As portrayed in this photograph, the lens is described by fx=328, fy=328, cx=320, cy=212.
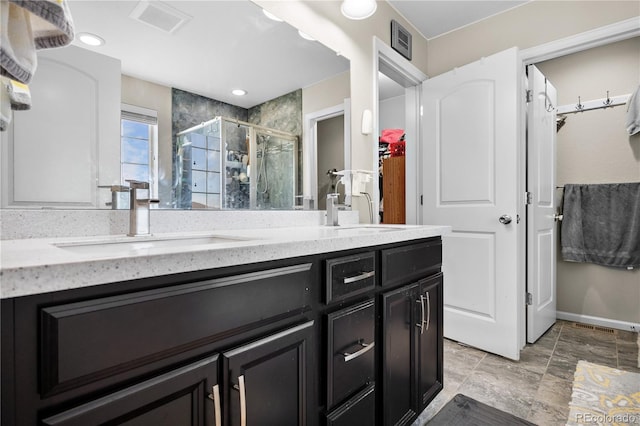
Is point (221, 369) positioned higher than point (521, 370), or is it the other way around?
point (221, 369)

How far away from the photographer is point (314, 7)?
1805mm

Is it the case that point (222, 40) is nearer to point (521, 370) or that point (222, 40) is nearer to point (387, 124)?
point (521, 370)

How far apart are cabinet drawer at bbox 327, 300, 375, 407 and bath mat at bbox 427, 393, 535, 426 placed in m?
0.70

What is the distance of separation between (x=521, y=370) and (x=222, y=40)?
2511 millimetres

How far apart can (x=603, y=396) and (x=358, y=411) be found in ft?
5.16

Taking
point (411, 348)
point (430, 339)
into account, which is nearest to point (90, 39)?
point (411, 348)

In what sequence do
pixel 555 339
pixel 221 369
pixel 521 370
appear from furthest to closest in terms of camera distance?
1. pixel 555 339
2. pixel 521 370
3. pixel 221 369

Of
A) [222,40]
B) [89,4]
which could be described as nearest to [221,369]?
[89,4]

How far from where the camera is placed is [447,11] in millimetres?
2461

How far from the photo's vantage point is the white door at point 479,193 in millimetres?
2229

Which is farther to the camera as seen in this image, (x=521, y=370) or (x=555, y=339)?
(x=555, y=339)

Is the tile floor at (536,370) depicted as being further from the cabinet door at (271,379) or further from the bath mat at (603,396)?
the cabinet door at (271,379)

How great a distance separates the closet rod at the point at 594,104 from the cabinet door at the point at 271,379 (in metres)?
3.34

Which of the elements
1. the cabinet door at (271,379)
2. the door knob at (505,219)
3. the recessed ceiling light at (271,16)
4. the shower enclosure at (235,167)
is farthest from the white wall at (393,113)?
the cabinet door at (271,379)
